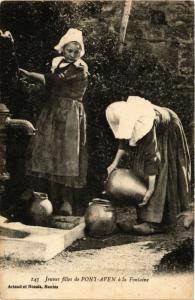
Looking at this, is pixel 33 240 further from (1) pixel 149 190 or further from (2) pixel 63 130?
(1) pixel 149 190

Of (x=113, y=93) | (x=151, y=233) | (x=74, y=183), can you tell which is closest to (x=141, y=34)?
(x=113, y=93)

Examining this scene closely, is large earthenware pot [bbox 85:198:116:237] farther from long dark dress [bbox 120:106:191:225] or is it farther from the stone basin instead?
long dark dress [bbox 120:106:191:225]

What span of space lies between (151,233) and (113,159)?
0.78m

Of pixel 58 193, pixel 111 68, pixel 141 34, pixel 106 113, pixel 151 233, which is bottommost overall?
pixel 151 233

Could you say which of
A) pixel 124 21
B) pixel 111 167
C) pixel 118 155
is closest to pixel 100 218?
pixel 111 167

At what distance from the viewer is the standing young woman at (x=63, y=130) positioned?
16.1 ft

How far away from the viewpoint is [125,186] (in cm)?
488

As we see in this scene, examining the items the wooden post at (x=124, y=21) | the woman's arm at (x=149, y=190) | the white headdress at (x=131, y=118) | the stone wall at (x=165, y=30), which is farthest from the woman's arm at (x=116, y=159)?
the wooden post at (x=124, y=21)

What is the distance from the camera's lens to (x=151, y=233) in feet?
16.2

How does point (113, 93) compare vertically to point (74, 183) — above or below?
above

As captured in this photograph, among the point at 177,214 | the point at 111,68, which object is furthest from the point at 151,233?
the point at 111,68

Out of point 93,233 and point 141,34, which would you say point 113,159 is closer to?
point 93,233

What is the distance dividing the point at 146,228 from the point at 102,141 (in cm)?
91

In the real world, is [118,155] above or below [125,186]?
above
